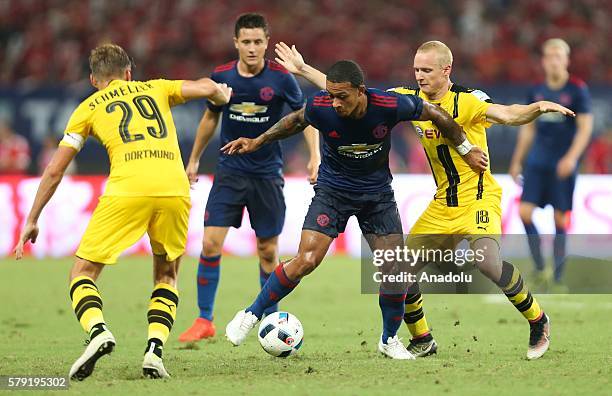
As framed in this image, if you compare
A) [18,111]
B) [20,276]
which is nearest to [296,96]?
[20,276]

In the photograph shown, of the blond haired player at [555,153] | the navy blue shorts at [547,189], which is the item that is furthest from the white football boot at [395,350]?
the navy blue shorts at [547,189]

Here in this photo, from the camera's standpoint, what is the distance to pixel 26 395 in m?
5.84

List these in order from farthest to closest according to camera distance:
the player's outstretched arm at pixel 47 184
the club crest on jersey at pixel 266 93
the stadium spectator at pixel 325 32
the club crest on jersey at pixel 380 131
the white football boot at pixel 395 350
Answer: the stadium spectator at pixel 325 32 < the club crest on jersey at pixel 266 93 < the white football boot at pixel 395 350 < the club crest on jersey at pixel 380 131 < the player's outstretched arm at pixel 47 184

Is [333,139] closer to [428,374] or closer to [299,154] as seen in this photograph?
[428,374]

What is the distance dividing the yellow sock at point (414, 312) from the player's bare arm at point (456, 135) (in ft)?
3.16

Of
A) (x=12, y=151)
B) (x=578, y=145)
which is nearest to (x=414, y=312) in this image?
(x=578, y=145)

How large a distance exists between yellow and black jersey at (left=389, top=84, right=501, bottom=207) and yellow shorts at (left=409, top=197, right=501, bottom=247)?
5 cm

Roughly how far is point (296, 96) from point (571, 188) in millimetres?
4398

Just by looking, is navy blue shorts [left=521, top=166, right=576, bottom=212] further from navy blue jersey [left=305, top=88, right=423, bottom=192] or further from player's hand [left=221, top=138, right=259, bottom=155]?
player's hand [left=221, top=138, right=259, bottom=155]

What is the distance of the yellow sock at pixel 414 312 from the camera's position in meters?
7.35

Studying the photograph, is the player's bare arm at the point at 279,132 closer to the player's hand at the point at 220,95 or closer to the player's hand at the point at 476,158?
the player's hand at the point at 220,95

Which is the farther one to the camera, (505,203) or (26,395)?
(505,203)

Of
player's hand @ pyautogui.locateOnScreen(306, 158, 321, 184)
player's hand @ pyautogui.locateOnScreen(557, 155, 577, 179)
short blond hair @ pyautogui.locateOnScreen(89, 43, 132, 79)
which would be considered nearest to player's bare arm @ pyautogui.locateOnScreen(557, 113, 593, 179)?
player's hand @ pyautogui.locateOnScreen(557, 155, 577, 179)

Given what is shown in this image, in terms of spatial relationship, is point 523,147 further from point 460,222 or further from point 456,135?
point 456,135
